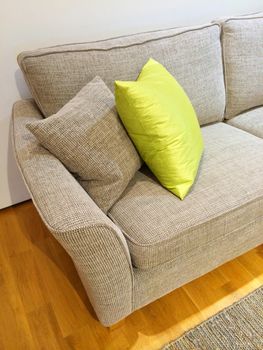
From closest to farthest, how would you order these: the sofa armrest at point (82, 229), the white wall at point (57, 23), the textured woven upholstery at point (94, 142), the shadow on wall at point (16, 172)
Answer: the sofa armrest at point (82, 229) → the textured woven upholstery at point (94, 142) → the white wall at point (57, 23) → the shadow on wall at point (16, 172)

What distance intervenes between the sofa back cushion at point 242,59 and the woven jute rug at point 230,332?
3.20 ft

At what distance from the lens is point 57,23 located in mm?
1438

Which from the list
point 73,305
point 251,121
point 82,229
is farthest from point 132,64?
point 73,305

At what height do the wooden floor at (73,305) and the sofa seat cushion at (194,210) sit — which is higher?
the sofa seat cushion at (194,210)

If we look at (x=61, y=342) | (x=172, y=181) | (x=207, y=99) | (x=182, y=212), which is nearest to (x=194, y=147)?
(x=172, y=181)

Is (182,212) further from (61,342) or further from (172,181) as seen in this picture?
(61,342)

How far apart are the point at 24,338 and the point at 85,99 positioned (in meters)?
0.93

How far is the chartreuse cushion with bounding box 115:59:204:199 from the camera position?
3.49ft

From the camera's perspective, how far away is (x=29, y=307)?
50.7 inches

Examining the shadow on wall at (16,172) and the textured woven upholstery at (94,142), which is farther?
the shadow on wall at (16,172)

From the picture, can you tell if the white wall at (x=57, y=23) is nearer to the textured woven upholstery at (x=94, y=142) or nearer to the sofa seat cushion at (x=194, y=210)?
the textured woven upholstery at (x=94, y=142)

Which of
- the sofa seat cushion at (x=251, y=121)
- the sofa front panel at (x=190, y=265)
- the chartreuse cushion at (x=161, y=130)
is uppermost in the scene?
the chartreuse cushion at (x=161, y=130)

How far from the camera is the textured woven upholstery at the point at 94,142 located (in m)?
0.98

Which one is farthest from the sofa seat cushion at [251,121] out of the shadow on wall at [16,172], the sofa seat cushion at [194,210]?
the shadow on wall at [16,172]
